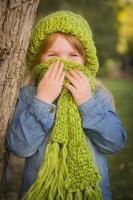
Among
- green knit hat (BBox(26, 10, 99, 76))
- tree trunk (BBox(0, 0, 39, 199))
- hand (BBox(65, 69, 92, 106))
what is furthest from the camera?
green knit hat (BBox(26, 10, 99, 76))

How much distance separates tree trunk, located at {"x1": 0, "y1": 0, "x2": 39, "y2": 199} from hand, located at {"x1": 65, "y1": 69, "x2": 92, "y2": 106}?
0.32 meters

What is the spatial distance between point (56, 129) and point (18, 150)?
262 mm

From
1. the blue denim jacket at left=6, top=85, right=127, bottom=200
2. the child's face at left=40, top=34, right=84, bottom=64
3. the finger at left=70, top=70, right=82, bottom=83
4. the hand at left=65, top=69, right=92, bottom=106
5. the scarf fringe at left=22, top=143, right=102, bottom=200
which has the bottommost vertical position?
the scarf fringe at left=22, top=143, right=102, bottom=200

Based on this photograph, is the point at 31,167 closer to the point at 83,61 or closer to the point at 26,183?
the point at 26,183

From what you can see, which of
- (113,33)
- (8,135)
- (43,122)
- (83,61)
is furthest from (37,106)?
(113,33)

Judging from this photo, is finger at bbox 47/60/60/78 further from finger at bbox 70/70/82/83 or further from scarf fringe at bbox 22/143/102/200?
scarf fringe at bbox 22/143/102/200

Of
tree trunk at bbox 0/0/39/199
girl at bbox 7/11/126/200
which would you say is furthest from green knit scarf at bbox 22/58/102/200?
tree trunk at bbox 0/0/39/199

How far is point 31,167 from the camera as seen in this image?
2564 mm

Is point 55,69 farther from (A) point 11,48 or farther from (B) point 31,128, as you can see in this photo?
(B) point 31,128

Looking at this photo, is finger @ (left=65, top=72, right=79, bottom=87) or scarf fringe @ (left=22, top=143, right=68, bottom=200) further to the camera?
finger @ (left=65, top=72, right=79, bottom=87)

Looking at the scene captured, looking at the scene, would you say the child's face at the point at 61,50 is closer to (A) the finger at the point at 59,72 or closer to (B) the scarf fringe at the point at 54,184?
(A) the finger at the point at 59,72

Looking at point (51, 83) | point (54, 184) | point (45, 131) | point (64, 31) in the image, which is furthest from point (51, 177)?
point (64, 31)

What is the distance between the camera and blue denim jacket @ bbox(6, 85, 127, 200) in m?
2.43

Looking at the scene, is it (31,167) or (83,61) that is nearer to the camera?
(31,167)
